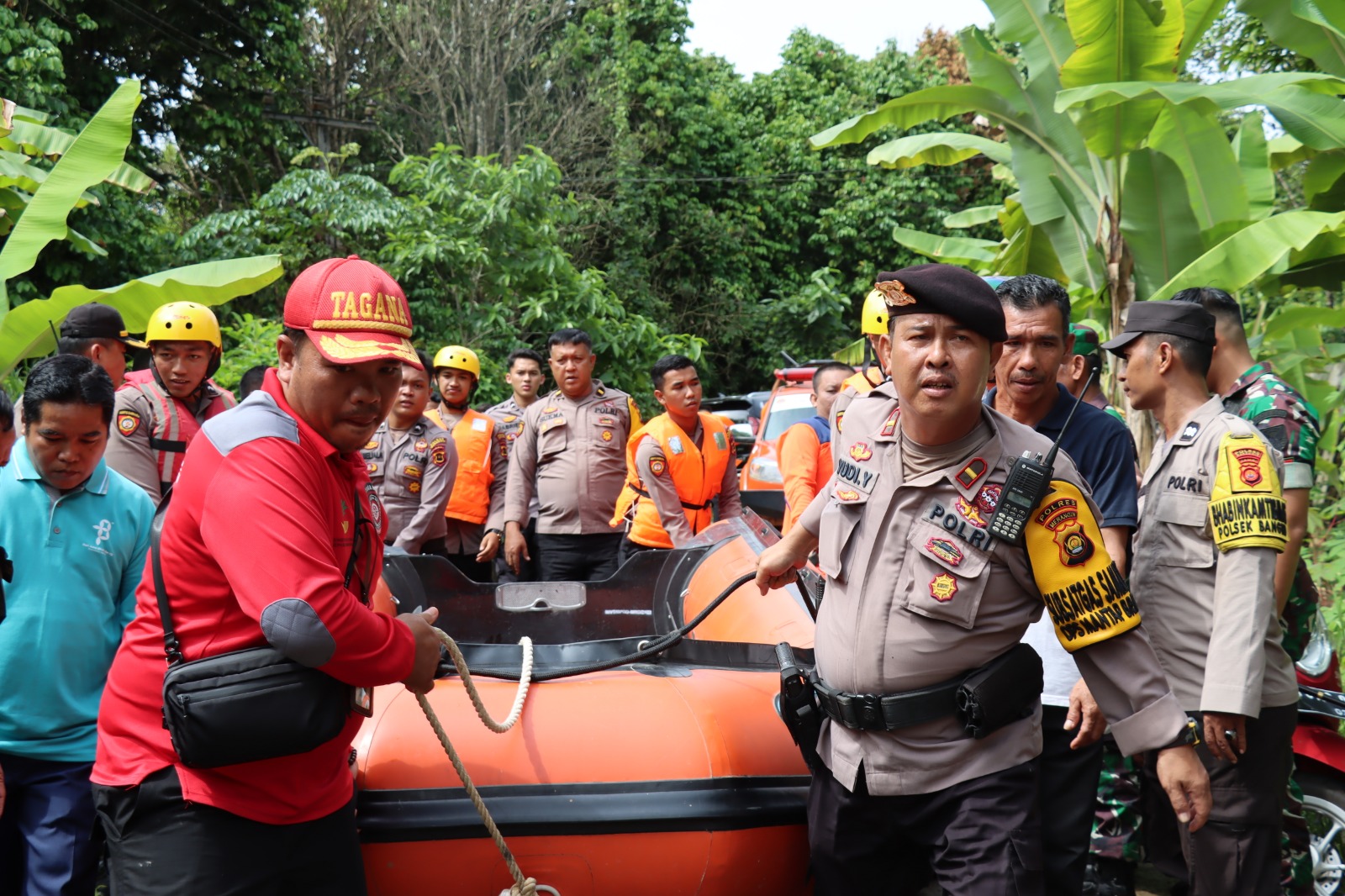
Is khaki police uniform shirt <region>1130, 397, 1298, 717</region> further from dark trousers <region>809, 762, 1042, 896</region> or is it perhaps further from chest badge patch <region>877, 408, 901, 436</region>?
chest badge patch <region>877, 408, 901, 436</region>

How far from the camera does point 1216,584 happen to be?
9.28ft

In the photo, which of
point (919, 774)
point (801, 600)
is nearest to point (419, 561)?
point (801, 600)

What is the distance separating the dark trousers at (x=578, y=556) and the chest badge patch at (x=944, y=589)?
4.20 meters

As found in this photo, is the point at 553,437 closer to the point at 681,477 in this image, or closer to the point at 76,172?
the point at 681,477

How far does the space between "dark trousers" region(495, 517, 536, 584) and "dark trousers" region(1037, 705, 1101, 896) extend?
4061 mm

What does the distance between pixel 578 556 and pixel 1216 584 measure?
4162 millimetres

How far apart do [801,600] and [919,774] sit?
1.53 m

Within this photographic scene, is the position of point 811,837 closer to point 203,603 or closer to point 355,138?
point 203,603

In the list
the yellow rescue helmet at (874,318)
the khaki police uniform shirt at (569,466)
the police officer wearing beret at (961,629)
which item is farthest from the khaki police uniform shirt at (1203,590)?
the khaki police uniform shirt at (569,466)

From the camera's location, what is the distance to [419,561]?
459cm

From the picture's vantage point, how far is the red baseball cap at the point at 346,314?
6.97ft

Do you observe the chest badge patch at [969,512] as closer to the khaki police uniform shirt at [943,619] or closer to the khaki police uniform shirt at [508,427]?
the khaki police uniform shirt at [943,619]

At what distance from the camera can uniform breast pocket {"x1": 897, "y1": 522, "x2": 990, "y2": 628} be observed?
237 centimetres

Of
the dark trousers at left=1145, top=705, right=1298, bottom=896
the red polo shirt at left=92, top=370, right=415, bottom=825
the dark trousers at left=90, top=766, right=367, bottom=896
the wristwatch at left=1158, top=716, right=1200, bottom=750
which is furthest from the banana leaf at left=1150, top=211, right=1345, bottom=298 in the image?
the dark trousers at left=90, top=766, right=367, bottom=896
